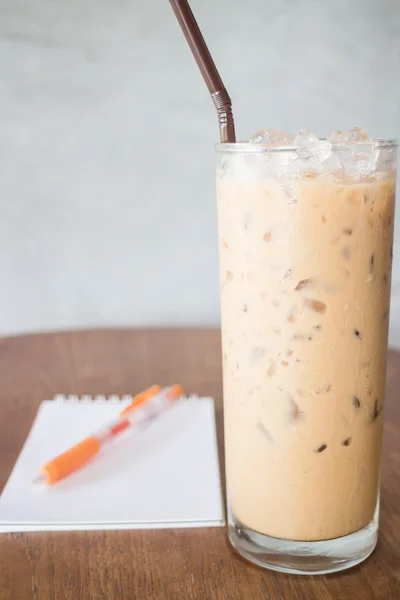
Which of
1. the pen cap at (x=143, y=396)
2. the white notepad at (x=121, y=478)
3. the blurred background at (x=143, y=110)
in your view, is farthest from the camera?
the blurred background at (x=143, y=110)

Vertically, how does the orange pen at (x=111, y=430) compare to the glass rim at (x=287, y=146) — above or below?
below

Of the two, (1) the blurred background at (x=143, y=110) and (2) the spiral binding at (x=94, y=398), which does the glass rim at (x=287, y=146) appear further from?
(1) the blurred background at (x=143, y=110)

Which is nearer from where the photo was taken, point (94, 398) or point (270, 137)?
point (270, 137)

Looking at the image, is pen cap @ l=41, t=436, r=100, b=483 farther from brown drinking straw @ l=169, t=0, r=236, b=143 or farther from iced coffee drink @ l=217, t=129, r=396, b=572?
brown drinking straw @ l=169, t=0, r=236, b=143

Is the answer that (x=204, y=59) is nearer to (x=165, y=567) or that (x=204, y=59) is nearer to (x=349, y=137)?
(x=349, y=137)

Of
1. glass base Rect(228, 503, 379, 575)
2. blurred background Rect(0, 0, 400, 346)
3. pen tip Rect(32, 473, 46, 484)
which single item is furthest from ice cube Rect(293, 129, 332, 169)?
blurred background Rect(0, 0, 400, 346)

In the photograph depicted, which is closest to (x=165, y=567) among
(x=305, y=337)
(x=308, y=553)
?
(x=308, y=553)

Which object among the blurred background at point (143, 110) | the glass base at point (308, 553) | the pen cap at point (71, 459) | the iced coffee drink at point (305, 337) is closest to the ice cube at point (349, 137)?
the iced coffee drink at point (305, 337)

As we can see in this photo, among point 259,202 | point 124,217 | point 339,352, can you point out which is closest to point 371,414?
point 339,352
